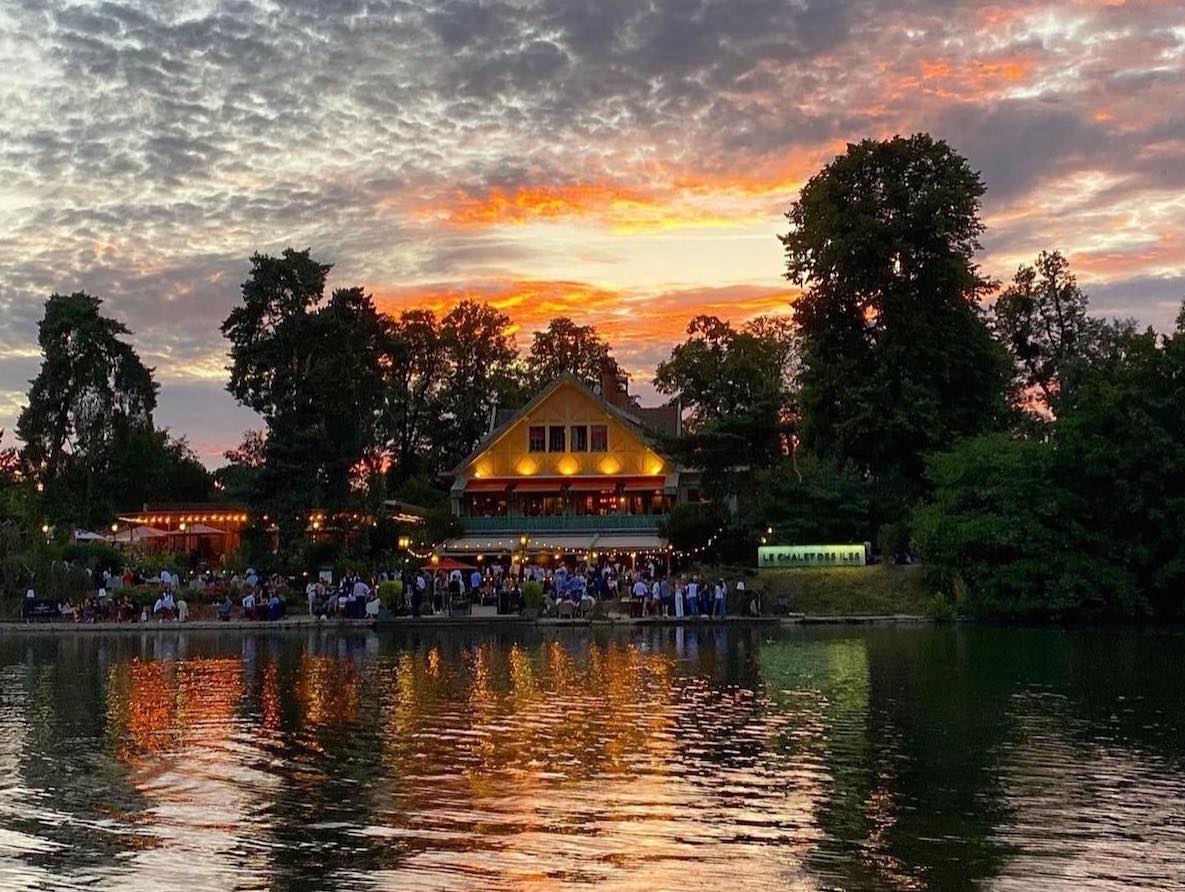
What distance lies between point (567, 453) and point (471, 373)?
59.4 ft

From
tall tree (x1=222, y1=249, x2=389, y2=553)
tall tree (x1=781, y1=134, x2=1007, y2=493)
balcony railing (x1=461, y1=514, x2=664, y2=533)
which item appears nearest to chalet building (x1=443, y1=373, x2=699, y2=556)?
balcony railing (x1=461, y1=514, x2=664, y2=533)

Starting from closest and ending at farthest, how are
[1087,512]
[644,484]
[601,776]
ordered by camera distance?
[601,776] < [1087,512] < [644,484]

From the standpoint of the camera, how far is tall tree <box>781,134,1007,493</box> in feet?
162

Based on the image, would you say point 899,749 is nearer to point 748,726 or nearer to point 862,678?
point 748,726

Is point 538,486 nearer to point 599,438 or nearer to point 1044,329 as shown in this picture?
point 599,438

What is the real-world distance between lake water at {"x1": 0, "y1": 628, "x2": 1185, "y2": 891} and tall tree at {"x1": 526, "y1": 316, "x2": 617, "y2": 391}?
53249 millimetres

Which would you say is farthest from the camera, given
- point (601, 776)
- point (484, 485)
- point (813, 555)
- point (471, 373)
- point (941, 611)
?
point (471, 373)

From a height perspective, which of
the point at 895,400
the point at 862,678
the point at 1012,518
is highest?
the point at 895,400

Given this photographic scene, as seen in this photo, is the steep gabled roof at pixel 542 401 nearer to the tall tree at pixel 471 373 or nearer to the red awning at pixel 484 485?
the red awning at pixel 484 485

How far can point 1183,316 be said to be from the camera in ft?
141

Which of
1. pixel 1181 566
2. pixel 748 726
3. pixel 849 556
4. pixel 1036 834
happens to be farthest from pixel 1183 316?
pixel 1036 834

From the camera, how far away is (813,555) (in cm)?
4500

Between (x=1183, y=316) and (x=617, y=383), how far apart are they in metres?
36.1

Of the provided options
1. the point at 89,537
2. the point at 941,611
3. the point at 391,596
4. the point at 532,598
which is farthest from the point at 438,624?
the point at 89,537
